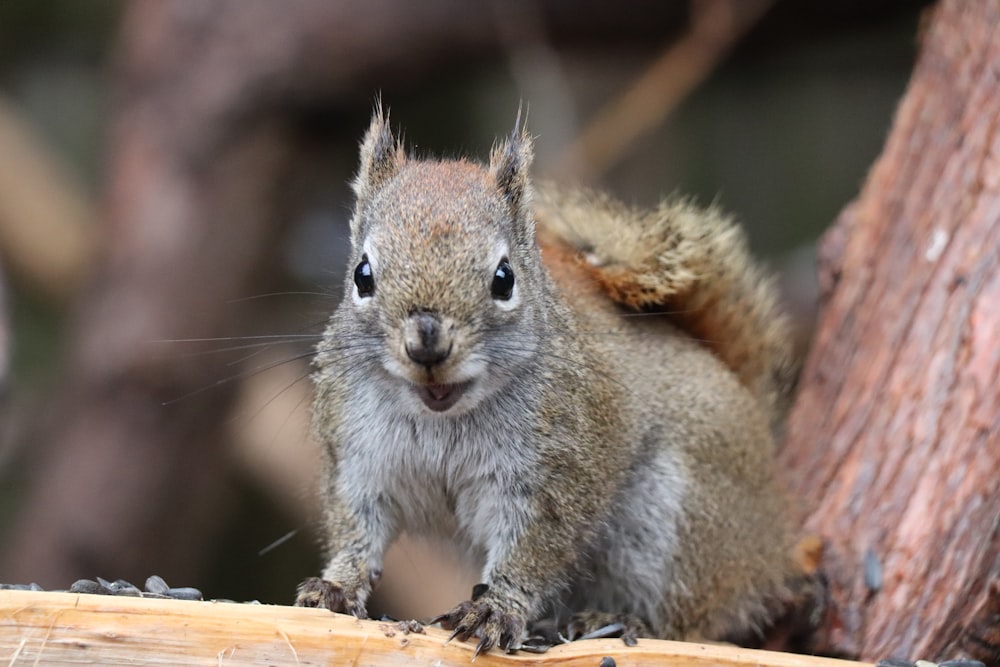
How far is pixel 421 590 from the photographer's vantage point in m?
5.80

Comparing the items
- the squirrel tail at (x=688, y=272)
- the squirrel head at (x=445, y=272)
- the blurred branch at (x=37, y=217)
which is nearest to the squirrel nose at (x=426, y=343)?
the squirrel head at (x=445, y=272)

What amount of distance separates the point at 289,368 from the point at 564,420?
10.6 feet

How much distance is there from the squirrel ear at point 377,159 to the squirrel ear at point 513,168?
0.79 feet

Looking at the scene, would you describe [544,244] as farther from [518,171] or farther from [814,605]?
[814,605]

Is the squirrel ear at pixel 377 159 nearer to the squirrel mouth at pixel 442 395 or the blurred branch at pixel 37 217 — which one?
the squirrel mouth at pixel 442 395

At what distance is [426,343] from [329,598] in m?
0.68

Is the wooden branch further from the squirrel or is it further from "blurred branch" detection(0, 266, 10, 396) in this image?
"blurred branch" detection(0, 266, 10, 396)

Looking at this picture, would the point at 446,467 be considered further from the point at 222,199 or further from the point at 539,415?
the point at 222,199

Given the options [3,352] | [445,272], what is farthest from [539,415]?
[3,352]

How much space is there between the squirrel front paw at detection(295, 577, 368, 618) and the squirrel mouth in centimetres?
49

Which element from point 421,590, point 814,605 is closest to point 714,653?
point 814,605

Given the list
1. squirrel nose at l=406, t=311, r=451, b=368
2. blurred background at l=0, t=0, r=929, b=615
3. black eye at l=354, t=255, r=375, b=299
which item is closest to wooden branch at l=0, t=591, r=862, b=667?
squirrel nose at l=406, t=311, r=451, b=368

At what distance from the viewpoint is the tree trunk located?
305cm

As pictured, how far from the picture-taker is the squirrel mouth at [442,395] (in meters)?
2.48
